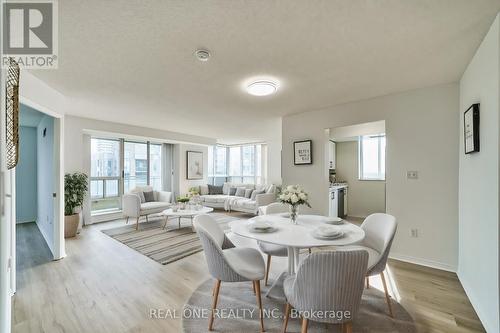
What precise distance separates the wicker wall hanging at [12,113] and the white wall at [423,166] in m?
3.88

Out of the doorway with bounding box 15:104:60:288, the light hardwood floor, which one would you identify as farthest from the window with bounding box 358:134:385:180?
the doorway with bounding box 15:104:60:288

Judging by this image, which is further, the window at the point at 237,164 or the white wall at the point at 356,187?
the window at the point at 237,164

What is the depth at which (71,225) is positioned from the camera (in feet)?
13.1

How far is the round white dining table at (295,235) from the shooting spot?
1667 mm

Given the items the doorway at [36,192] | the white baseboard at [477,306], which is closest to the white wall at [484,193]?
the white baseboard at [477,306]

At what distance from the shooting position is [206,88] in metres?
2.88

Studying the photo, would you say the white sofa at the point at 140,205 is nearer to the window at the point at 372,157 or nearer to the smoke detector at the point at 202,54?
the smoke detector at the point at 202,54

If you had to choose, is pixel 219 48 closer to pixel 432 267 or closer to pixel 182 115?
pixel 182 115

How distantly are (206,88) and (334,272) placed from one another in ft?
8.30

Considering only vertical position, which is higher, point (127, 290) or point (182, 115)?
point (182, 115)

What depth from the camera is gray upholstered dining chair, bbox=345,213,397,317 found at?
190cm

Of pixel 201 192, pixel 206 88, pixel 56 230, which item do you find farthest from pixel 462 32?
pixel 201 192

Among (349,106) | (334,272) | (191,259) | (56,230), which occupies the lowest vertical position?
(191,259)

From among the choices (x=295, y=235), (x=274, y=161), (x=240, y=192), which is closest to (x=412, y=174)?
(x=295, y=235)
